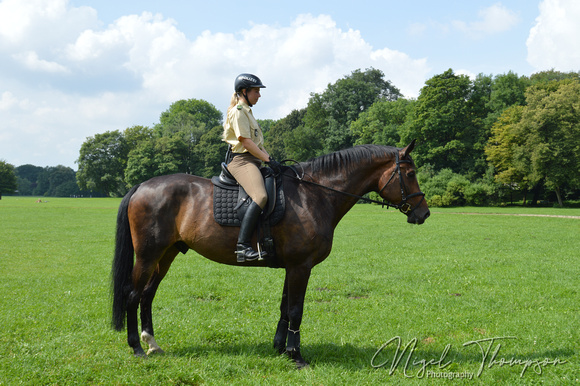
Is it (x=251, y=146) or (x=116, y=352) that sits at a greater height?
(x=251, y=146)

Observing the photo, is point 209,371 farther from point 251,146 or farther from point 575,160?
point 575,160

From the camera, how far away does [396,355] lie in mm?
6035

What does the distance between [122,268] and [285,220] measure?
2745mm

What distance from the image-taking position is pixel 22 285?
35.4 ft

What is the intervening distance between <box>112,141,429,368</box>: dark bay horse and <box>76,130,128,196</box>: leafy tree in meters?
90.6

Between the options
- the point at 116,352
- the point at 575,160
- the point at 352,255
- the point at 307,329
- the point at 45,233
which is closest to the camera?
the point at 116,352

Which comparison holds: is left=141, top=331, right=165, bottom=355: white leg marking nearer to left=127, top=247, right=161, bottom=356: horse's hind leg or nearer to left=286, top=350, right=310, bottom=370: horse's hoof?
left=127, top=247, right=161, bottom=356: horse's hind leg

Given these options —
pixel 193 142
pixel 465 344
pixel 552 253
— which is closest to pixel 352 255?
pixel 552 253

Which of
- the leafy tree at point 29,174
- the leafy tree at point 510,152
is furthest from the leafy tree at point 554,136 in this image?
the leafy tree at point 29,174

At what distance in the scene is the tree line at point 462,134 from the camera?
164 ft

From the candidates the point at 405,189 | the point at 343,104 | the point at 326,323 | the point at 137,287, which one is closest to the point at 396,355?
the point at 326,323

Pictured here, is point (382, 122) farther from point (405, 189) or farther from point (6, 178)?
point (6, 178)

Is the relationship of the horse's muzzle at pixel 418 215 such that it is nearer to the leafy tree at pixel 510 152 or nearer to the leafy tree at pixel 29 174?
the leafy tree at pixel 510 152

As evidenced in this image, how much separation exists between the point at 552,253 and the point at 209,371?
15.0 metres
